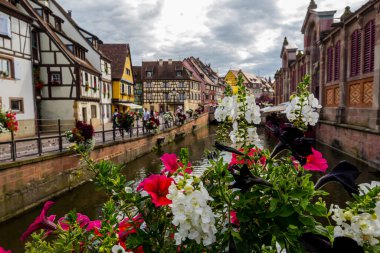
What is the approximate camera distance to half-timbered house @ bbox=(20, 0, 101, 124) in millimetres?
20047

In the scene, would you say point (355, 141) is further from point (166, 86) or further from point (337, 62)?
point (166, 86)

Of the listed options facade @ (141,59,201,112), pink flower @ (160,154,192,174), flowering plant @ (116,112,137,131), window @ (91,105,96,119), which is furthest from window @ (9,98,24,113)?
facade @ (141,59,201,112)

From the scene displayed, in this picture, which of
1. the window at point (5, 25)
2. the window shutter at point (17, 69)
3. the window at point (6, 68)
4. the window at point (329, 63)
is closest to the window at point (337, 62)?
the window at point (329, 63)

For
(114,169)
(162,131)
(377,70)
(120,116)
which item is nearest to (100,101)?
(162,131)

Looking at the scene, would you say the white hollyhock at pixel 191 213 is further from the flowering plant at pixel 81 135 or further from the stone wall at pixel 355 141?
the stone wall at pixel 355 141

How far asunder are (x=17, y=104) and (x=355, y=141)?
64.4 feet

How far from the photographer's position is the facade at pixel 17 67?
602 inches

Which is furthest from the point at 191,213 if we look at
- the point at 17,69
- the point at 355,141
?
the point at 17,69

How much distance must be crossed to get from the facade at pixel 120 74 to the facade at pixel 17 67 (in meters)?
15.7

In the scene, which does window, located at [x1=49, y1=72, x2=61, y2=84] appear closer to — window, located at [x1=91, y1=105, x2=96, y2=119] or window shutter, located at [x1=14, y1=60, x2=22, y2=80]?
window shutter, located at [x1=14, y1=60, x2=22, y2=80]

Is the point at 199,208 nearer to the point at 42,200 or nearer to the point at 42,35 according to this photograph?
the point at 42,200

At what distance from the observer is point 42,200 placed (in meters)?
9.91

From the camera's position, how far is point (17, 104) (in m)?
16.8

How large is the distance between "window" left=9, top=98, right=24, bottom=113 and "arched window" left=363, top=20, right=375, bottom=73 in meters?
19.9
